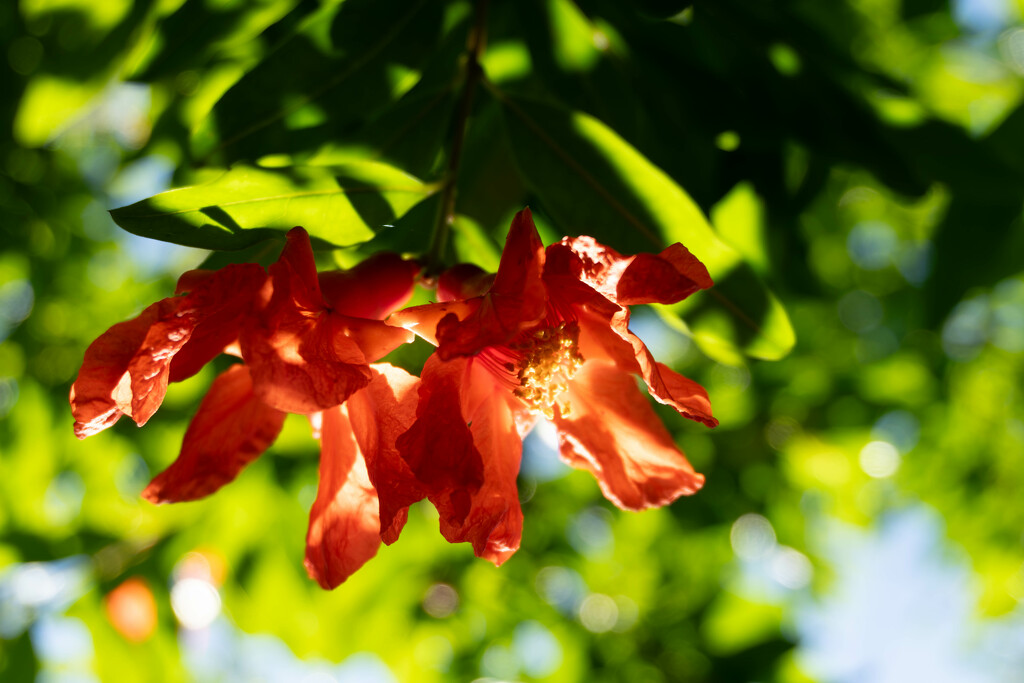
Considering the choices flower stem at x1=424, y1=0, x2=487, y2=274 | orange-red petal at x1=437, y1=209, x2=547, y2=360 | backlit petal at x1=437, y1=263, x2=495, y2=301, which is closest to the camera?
orange-red petal at x1=437, y1=209, x2=547, y2=360

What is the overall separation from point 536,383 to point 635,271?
20 centimetres

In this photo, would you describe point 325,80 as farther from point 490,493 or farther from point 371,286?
point 490,493

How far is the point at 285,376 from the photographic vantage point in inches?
28.5

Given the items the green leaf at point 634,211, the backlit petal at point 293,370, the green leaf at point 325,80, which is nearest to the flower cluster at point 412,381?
the backlit petal at point 293,370

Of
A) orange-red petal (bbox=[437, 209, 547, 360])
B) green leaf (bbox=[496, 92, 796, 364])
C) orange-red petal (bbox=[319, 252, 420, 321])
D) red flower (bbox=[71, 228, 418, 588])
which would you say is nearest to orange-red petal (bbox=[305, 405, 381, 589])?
red flower (bbox=[71, 228, 418, 588])

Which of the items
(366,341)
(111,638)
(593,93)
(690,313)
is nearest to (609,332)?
(690,313)

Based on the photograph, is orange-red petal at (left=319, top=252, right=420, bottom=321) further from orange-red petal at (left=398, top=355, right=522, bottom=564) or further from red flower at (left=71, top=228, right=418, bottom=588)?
orange-red petal at (left=398, top=355, right=522, bottom=564)

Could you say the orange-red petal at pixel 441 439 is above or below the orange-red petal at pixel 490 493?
above

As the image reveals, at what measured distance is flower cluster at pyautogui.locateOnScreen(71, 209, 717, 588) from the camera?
2.33ft

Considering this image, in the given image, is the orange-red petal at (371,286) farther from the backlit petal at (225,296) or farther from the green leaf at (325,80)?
the green leaf at (325,80)

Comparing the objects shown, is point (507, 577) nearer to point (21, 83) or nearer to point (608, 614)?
point (608, 614)

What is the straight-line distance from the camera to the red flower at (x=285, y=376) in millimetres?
718

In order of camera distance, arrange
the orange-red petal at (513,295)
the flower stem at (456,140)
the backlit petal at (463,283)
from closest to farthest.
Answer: the orange-red petal at (513,295) → the backlit petal at (463,283) → the flower stem at (456,140)

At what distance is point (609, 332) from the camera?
34.0 inches
